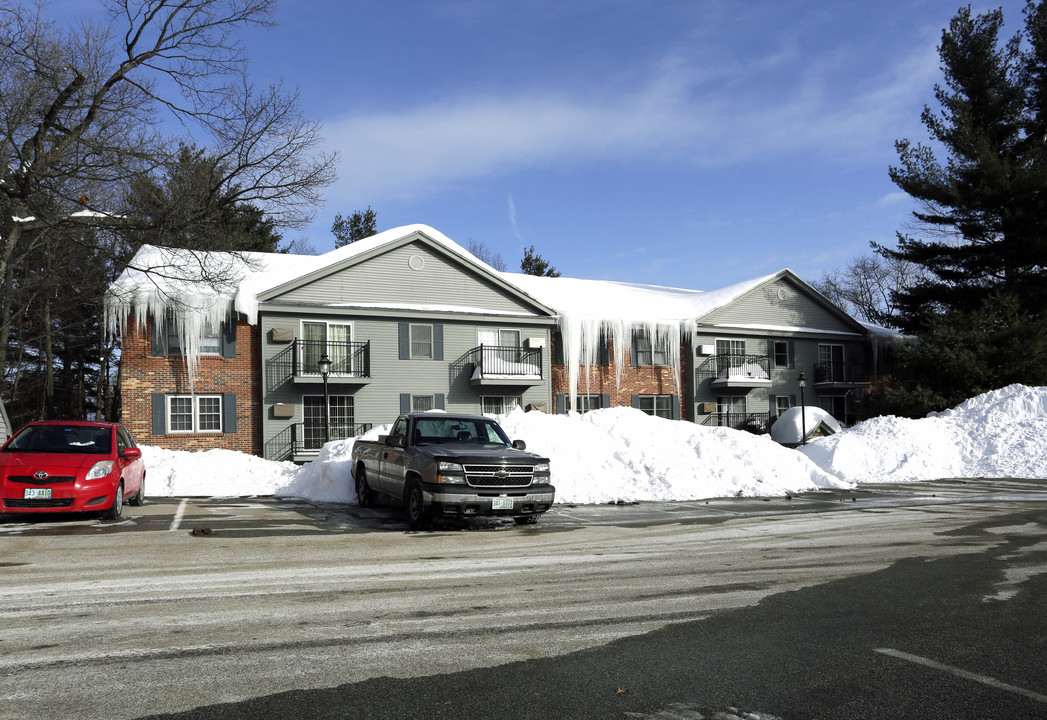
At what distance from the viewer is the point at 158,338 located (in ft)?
84.8

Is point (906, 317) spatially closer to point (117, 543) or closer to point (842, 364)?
point (842, 364)

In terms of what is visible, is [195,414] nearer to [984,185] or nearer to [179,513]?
[179,513]

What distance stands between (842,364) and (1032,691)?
35346 mm

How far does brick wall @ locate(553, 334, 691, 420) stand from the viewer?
105 ft

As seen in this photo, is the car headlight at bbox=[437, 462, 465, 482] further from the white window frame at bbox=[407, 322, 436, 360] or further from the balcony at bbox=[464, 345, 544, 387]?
the white window frame at bbox=[407, 322, 436, 360]

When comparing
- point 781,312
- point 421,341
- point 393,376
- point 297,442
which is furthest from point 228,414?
point 781,312

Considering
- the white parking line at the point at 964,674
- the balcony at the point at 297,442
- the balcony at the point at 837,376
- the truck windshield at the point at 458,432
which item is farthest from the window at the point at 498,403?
the white parking line at the point at 964,674

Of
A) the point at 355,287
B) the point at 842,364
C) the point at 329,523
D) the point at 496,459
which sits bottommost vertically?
the point at 329,523

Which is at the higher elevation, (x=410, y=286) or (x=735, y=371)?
(x=410, y=286)

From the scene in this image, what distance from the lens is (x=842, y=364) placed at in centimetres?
3759

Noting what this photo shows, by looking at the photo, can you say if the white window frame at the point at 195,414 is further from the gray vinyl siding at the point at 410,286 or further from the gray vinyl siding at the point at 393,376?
the gray vinyl siding at the point at 410,286

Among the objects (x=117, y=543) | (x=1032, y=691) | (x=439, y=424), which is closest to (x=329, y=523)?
(x=439, y=424)

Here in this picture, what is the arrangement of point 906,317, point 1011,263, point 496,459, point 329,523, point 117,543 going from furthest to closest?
point 906,317 < point 1011,263 < point 329,523 < point 496,459 < point 117,543

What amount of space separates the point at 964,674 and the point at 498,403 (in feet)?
86.0
